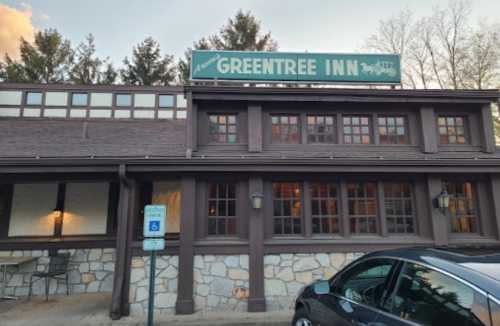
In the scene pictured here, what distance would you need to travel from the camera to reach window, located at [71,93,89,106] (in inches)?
342

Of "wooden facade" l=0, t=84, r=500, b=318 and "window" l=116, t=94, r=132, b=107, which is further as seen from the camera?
"window" l=116, t=94, r=132, b=107

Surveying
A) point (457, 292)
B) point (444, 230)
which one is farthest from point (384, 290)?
point (444, 230)

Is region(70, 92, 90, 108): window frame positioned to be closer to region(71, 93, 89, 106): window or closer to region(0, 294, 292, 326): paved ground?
region(71, 93, 89, 106): window

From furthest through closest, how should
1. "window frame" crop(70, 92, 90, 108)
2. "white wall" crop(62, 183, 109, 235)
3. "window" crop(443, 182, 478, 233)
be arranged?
"window frame" crop(70, 92, 90, 108), "white wall" crop(62, 183, 109, 235), "window" crop(443, 182, 478, 233)

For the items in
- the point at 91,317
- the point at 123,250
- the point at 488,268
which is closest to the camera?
the point at 488,268

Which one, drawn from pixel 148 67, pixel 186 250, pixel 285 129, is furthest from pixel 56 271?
pixel 148 67

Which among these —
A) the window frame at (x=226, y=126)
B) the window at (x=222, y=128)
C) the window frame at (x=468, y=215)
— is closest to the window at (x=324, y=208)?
the window frame at (x=226, y=126)

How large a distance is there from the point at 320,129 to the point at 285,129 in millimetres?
914

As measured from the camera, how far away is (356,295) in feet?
7.91

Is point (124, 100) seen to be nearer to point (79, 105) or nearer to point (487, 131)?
point (79, 105)

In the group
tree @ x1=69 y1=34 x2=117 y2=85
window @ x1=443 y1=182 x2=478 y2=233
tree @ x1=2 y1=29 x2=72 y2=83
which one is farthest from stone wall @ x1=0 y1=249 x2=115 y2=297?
tree @ x1=69 y1=34 x2=117 y2=85

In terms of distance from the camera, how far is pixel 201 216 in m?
5.82

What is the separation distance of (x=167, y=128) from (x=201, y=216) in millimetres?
3716

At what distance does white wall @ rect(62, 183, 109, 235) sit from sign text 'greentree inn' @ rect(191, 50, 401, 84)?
14.7 feet
